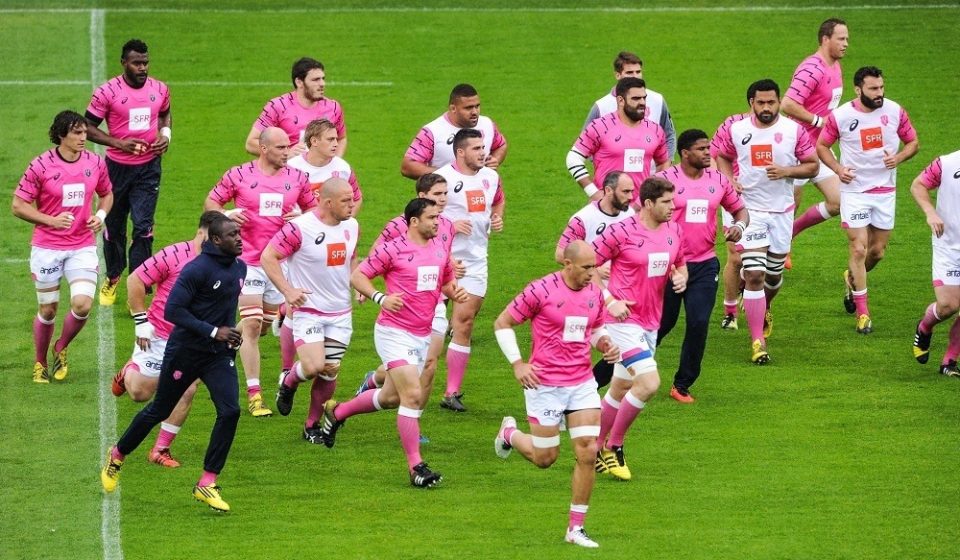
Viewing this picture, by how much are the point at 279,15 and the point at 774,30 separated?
26.3ft

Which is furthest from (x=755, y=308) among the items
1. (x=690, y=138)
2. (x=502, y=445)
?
(x=502, y=445)

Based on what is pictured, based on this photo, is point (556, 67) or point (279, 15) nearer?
point (556, 67)

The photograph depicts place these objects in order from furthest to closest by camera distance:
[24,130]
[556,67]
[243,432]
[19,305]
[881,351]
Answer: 1. [556,67]
2. [24,130]
3. [19,305]
4. [881,351]
5. [243,432]

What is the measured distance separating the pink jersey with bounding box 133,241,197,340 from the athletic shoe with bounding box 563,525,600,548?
3730mm

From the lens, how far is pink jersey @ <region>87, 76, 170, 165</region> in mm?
18391

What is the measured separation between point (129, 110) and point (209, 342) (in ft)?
18.4

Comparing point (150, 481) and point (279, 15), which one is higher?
point (279, 15)

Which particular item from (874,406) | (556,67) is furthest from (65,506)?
(556,67)

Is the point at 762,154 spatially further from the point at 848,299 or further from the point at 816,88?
the point at 848,299

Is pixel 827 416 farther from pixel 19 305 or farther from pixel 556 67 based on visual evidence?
pixel 556 67

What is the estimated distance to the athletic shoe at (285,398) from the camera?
15562 mm

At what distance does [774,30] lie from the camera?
2836cm

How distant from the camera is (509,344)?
1306 centimetres

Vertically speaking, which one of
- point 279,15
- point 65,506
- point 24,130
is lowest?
point 65,506
